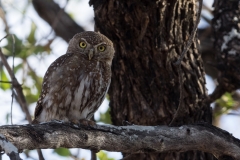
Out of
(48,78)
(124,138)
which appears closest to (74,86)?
(48,78)

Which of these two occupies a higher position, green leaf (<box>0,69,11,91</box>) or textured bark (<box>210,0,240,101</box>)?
textured bark (<box>210,0,240,101</box>)

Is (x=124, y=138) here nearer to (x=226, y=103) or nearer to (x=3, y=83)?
(x=226, y=103)

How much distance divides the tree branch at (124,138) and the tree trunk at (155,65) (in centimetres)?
81

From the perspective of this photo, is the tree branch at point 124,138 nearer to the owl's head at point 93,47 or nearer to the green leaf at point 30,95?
the owl's head at point 93,47

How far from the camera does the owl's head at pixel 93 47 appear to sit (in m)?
5.09

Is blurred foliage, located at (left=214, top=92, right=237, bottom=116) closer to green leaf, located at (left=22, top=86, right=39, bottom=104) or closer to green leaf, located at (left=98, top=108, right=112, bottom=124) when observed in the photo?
green leaf, located at (left=98, top=108, right=112, bottom=124)

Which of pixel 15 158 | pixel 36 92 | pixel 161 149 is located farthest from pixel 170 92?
pixel 15 158

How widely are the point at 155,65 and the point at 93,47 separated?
66 centimetres

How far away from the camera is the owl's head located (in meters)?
5.09

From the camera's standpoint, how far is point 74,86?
4633mm

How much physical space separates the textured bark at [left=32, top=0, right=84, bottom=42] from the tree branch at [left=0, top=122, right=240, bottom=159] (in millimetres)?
2799

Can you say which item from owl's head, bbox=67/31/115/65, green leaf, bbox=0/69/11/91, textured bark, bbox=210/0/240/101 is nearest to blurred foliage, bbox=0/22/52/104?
green leaf, bbox=0/69/11/91

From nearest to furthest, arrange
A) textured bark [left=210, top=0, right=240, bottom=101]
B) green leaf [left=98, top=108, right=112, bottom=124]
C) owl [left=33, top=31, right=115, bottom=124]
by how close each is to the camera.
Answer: owl [left=33, top=31, right=115, bottom=124] < textured bark [left=210, top=0, right=240, bottom=101] < green leaf [left=98, top=108, right=112, bottom=124]

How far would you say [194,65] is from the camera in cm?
511
